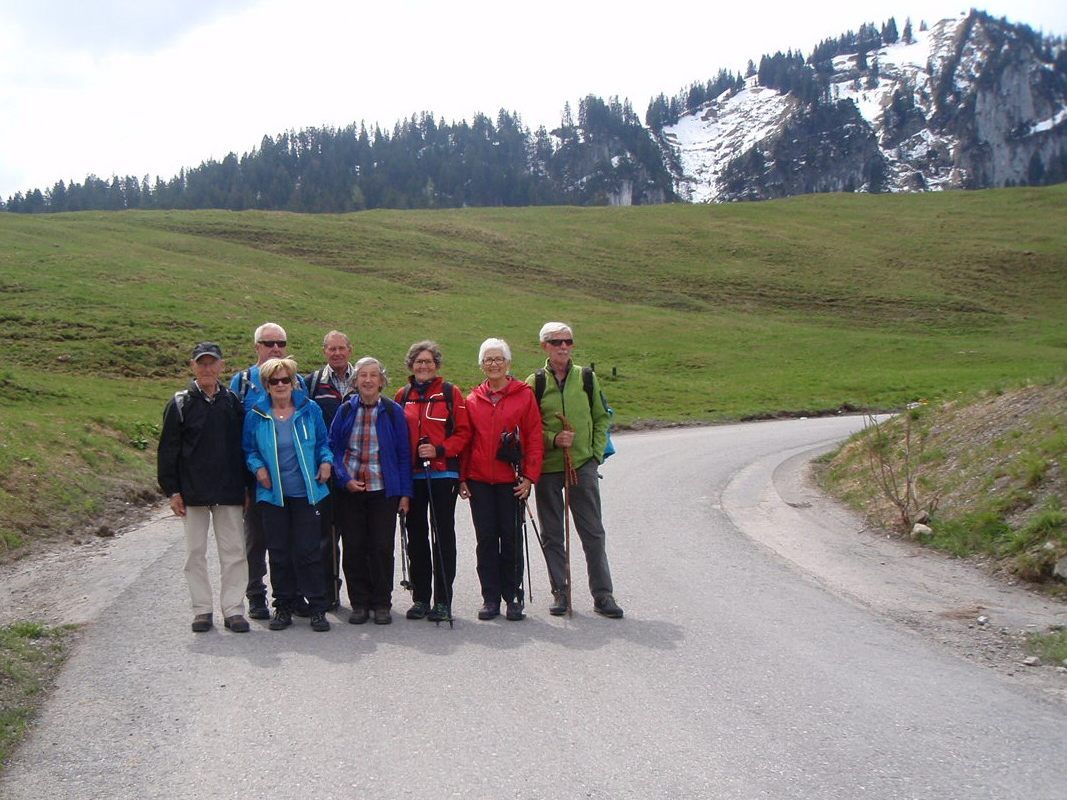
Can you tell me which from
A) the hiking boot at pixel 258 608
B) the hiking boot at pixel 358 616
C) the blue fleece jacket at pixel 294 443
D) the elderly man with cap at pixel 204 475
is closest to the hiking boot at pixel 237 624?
the elderly man with cap at pixel 204 475

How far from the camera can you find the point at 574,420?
7883 millimetres

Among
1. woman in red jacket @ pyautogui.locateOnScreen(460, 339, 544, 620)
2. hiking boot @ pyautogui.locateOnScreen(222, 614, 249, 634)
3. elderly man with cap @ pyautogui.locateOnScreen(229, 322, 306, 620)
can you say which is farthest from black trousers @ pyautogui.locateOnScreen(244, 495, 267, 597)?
woman in red jacket @ pyautogui.locateOnScreen(460, 339, 544, 620)

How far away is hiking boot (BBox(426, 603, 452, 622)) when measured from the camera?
24.7ft

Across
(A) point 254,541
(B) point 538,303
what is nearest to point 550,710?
(A) point 254,541

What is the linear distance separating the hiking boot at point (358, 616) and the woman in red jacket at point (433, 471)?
36cm

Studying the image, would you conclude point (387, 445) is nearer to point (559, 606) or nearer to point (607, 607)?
point (559, 606)

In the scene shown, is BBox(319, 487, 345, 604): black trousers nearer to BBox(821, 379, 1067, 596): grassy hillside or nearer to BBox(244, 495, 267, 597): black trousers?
BBox(244, 495, 267, 597): black trousers

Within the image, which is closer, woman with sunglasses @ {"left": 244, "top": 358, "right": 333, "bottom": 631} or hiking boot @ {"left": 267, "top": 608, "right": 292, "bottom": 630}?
hiking boot @ {"left": 267, "top": 608, "right": 292, "bottom": 630}

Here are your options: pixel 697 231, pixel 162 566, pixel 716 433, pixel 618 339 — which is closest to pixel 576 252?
pixel 697 231

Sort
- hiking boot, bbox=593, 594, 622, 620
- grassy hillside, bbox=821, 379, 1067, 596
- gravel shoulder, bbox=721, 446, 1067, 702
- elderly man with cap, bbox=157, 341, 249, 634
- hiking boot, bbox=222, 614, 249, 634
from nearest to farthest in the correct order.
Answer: gravel shoulder, bbox=721, 446, 1067, 702, hiking boot, bbox=222, 614, 249, 634, elderly man with cap, bbox=157, 341, 249, 634, hiking boot, bbox=593, 594, 622, 620, grassy hillside, bbox=821, 379, 1067, 596

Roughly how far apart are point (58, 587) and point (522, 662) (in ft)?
16.4

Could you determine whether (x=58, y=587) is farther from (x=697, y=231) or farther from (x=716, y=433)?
(x=697, y=231)

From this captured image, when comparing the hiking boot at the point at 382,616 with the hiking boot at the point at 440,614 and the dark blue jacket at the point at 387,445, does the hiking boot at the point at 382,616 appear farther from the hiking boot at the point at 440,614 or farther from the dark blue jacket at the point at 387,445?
the dark blue jacket at the point at 387,445

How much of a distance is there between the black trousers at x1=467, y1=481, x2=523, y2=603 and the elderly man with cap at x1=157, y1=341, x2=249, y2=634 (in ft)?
6.18
